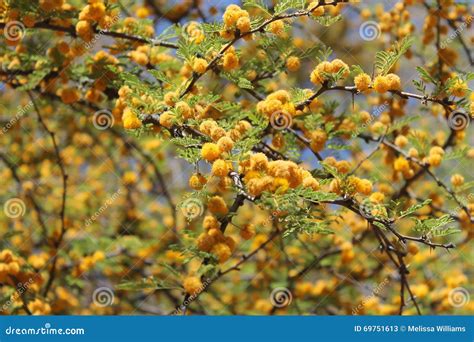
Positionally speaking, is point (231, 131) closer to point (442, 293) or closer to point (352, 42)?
point (442, 293)

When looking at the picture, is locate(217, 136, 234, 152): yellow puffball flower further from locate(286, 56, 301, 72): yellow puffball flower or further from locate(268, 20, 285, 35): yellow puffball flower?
locate(286, 56, 301, 72): yellow puffball flower

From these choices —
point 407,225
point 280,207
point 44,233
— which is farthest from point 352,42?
point 280,207

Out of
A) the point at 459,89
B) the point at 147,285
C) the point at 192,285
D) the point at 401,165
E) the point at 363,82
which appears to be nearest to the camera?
the point at 363,82

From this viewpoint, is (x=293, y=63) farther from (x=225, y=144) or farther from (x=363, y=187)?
(x=225, y=144)

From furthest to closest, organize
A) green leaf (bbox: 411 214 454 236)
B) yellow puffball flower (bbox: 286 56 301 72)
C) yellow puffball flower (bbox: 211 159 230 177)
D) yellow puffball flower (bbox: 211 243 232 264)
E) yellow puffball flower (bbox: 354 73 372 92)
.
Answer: yellow puffball flower (bbox: 286 56 301 72)
yellow puffball flower (bbox: 211 243 232 264)
yellow puffball flower (bbox: 354 73 372 92)
green leaf (bbox: 411 214 454 236)
yellow puffball flower (bbox: 211 159 230 177)

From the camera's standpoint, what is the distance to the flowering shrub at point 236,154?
2.99 metres

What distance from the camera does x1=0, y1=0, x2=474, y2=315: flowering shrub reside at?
2992mm

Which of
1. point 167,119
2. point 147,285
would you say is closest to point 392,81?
point 167,119

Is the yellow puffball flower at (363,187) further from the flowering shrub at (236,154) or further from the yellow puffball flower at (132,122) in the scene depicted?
the yellow puffball flower at (132,122)

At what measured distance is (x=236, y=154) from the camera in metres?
2.82

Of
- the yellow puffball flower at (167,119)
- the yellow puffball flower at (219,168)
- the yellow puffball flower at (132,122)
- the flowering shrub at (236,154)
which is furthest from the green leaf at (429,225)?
the yellow puffball flower at (132,122)

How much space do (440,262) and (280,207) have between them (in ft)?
13.2

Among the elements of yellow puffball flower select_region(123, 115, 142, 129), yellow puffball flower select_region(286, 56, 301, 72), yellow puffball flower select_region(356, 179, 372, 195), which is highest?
yellow puffball flower select_region(286, 56, 301, 72)

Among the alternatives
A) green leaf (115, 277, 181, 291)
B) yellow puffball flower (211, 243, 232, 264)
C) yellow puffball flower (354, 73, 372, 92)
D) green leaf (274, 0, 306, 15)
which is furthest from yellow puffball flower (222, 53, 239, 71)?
green leaf (115, 277, 181, 291)
